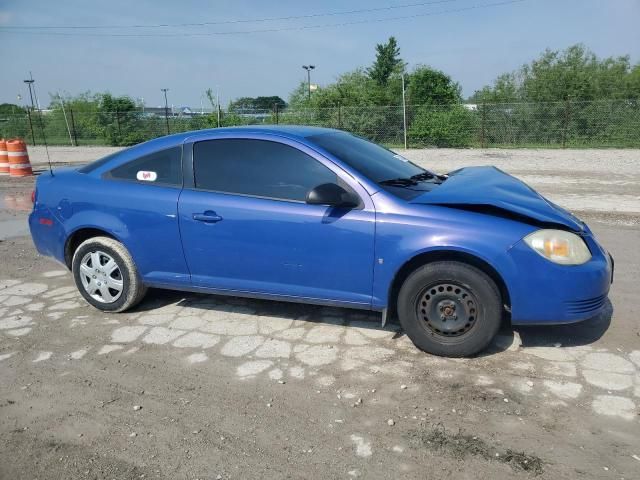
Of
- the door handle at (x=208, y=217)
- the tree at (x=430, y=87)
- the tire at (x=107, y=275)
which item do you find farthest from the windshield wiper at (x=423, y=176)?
the tree at (x=430, y=87)

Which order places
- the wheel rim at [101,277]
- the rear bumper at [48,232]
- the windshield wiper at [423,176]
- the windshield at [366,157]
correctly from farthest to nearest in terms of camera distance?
the rear bumper at [48,232] → the wheel rim at [101,277] → the windshield wiper at [423,176] → the windshield at [366,157]

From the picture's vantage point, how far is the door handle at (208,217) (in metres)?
3.98

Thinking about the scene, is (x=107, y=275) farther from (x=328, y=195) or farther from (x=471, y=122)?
(x=471, y=122)

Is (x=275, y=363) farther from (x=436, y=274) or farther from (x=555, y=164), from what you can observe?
(x=555, y=164)

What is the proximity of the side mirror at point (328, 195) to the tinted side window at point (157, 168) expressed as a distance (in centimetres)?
126

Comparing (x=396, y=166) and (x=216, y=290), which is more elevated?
(x=396, y=166)

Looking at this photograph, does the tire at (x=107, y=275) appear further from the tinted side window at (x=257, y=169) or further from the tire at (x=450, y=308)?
the tire at (x=450, y=308)

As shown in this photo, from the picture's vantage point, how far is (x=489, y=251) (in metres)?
3.38

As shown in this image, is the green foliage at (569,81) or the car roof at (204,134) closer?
the car roof at (204,134)

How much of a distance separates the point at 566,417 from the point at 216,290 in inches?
102

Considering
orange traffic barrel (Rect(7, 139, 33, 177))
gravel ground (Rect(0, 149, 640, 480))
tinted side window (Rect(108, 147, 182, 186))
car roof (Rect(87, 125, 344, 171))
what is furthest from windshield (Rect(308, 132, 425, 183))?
orange traffic barrel (Rect(7, 139, 33, 177))

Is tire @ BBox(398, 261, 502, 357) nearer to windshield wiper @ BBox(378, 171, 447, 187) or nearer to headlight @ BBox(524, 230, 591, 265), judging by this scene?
headlight @ BBox(524, 230, 591, 265)

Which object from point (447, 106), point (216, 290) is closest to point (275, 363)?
point (216, 290)

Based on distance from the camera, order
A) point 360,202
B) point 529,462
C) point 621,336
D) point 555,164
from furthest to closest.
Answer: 1. point 555,164
2. point 621,336
3. point 360,202
4. point 529,462
